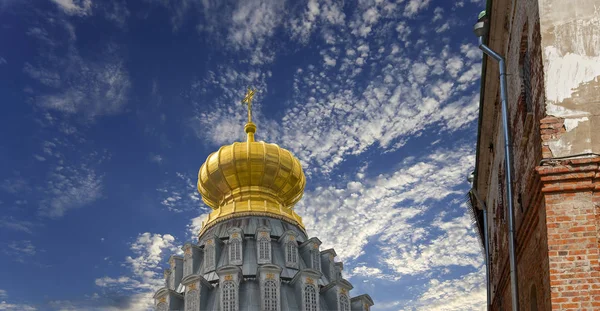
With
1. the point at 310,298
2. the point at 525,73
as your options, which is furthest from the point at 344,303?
the point at 525,73

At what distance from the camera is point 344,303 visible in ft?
114

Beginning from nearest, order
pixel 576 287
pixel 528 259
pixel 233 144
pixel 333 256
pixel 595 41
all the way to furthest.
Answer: pixel 576 287
pixel 595 41
pixel 528 259
pixel 333 256
pixel 233 144

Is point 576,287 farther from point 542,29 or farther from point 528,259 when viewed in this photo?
point 542,29

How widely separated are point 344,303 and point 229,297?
20.1 feet

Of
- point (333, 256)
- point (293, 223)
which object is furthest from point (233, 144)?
point (333, 256)

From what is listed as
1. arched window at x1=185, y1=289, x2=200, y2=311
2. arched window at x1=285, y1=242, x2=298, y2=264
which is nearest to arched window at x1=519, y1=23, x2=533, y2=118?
arched window at x1=185, y1=289, x2=200, y2=311

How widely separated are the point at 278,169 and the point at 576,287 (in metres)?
33.0

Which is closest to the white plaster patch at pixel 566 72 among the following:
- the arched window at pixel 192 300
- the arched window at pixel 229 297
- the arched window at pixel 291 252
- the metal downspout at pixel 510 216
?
the metal downspout at pixel 510 216

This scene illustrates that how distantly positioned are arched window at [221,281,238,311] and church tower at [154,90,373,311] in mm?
45

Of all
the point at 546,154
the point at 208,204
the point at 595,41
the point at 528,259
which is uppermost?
the point at 208,204

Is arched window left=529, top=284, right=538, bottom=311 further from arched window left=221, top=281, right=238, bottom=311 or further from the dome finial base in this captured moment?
the dome finial base

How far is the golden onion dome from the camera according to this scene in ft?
128

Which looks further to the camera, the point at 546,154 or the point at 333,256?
the point at 333,256

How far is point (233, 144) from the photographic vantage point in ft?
136
